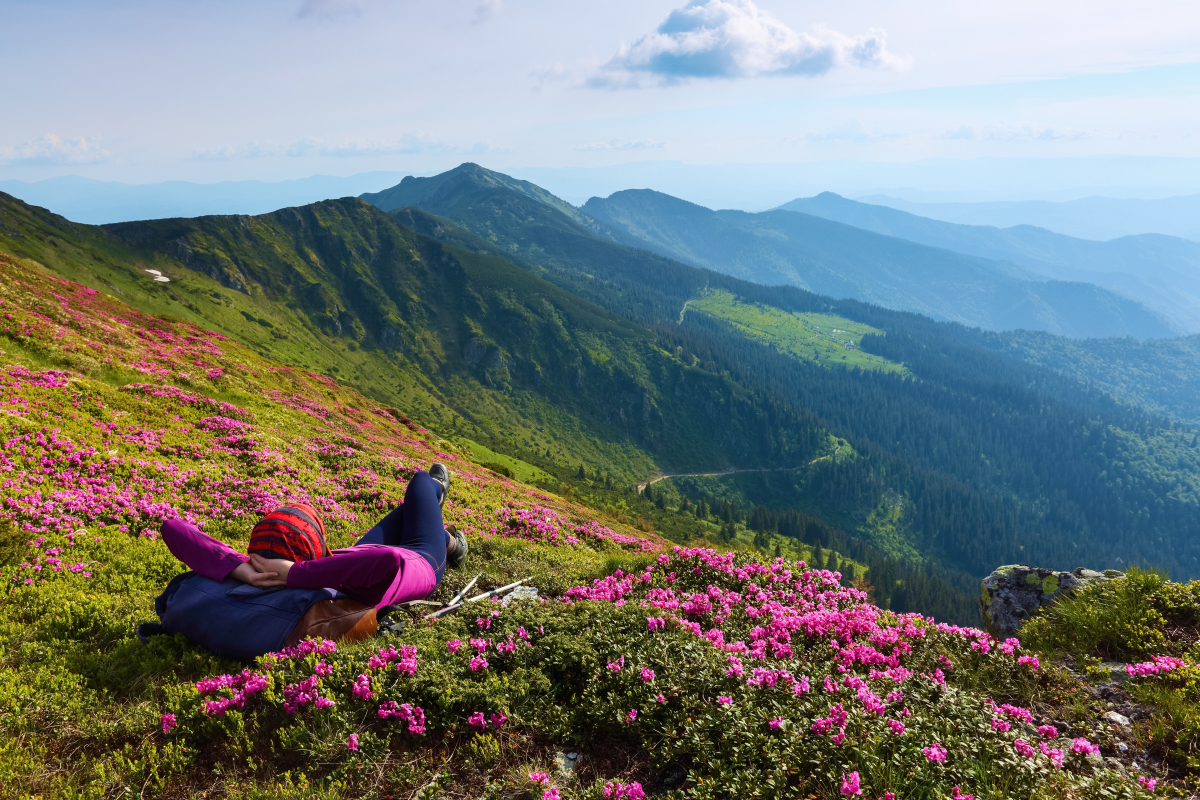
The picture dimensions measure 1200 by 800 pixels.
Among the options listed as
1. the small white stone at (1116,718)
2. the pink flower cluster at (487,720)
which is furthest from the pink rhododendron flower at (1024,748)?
the pink flower cluster at (487,720)

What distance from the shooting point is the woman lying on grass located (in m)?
7.72

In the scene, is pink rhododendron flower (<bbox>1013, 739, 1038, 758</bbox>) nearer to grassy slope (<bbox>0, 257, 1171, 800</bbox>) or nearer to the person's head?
grassy slope (<bbox>0, 257, 1171, 800</bbox>)

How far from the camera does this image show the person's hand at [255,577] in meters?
7.86

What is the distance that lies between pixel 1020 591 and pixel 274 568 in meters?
14.8

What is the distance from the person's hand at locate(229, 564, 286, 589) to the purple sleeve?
0.33 ft

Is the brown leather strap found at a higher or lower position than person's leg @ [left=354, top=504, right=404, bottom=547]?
lower

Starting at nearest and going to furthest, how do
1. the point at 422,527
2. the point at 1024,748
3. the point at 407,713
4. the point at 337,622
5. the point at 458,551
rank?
the point at 1024,748
the point at 407,713
the point at 337,622
the point at 422,527
the point at 458,551

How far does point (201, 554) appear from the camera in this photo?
8.01m

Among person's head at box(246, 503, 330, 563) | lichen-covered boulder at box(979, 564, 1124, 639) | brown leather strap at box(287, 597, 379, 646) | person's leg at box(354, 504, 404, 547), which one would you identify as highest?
person's head at box(246, 503, 330, 563)

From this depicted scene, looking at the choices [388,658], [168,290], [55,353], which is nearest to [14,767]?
[388,658]

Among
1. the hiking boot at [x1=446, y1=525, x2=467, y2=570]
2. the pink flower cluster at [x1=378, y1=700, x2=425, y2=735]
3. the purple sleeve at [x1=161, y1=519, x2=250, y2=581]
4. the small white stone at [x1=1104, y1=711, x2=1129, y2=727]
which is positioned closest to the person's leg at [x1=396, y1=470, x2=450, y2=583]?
the hiking boot at [x1=446, y1=525, x2=467, y2=570]

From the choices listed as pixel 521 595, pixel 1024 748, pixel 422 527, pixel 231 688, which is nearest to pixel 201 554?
pixel 231 688

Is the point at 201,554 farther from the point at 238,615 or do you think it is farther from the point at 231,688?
the point at 231,688

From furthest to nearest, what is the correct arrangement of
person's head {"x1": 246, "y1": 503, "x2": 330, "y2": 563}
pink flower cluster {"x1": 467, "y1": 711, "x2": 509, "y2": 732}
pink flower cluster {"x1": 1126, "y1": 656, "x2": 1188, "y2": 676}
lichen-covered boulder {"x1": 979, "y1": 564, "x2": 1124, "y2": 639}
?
lichen-covered boulder {"x1": 979, "y1": 564, "x2": 1124, "y2": 639}
person's head {"x1": 246, "y1": 503, "x2": 330, "y2": 563}
pink flower cluster {"x1": 1126, "y1": 656, "x2": 1188, "y2": 676}
pink flower cluster {"x1": 467, "y1": 711, "x2": 509, "y2": 732}
